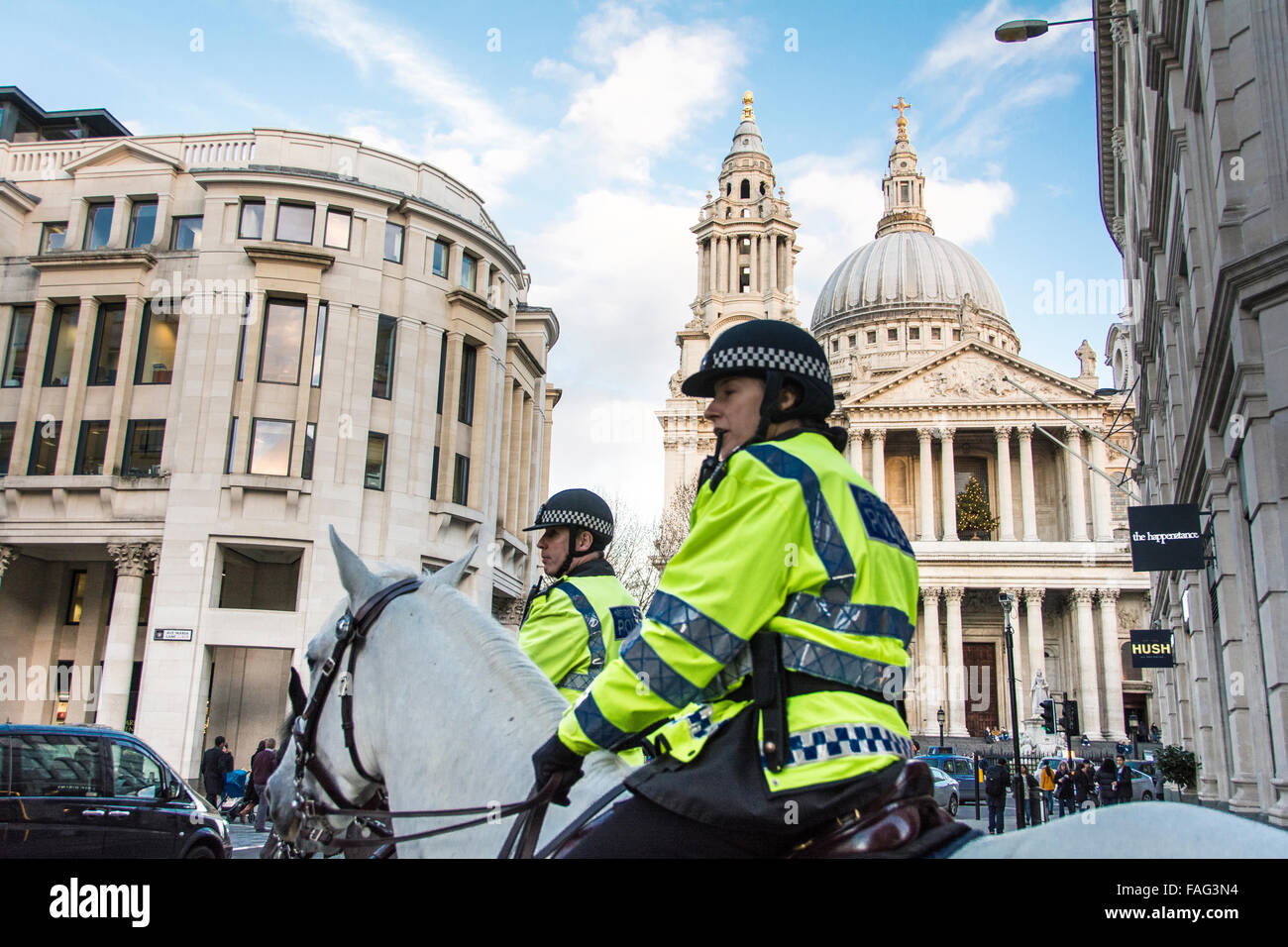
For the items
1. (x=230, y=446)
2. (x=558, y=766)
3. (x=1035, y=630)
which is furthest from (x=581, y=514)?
(x=1035, y=630)

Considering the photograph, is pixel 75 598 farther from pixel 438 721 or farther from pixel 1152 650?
pixel 438 721

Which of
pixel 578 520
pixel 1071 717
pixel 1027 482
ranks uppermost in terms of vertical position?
pixel 1027 482

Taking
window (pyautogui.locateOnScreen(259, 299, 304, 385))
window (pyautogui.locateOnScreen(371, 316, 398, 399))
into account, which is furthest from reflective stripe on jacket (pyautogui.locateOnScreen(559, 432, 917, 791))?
window (pyautogui.locateOnScreen(371, 316, 398, 399))

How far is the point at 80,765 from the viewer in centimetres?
1112

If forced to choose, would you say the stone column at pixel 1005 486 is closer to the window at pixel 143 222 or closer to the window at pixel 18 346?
the window at pixel 143 222

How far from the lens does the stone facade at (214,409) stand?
31.0 metres

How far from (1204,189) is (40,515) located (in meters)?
32.0

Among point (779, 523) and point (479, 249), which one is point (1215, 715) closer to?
point (779, 523)

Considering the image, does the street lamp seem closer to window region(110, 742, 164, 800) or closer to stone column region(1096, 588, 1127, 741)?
window region(110, 742, 164, 800)

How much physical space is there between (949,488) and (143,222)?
176 ft

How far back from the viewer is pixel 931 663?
219ft

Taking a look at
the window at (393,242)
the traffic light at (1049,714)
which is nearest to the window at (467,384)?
the window at (393,242)

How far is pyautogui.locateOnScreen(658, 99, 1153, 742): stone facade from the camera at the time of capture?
67.6 m
